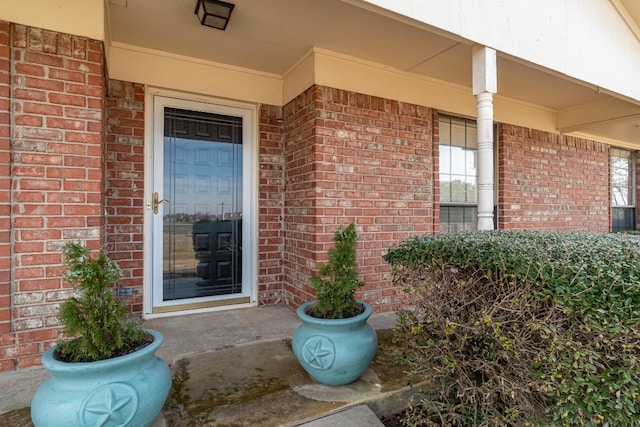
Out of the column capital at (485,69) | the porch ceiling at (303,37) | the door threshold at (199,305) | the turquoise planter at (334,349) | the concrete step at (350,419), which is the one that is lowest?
the concrete step at (350,419)

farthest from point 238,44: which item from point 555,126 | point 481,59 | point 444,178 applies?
point 555,126

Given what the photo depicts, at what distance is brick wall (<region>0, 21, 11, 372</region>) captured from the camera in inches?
85.0

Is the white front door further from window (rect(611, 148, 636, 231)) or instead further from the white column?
window (rect(611, 148, 636, 231))

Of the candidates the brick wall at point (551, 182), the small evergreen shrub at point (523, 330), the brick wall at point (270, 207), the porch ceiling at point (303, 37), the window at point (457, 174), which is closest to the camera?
the small evergreen shrub at point (523, 330)

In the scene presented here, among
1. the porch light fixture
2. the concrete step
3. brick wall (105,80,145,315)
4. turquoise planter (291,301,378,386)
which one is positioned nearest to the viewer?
the concrete step

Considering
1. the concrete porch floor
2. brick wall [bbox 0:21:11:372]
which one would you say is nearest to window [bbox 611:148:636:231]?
the concrete porch floor

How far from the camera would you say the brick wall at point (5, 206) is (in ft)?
7.09

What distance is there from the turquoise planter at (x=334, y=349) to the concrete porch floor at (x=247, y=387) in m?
0.10

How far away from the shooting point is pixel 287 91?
3789mm

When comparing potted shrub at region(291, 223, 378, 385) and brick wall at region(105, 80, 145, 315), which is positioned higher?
brick wall at region(105, 80, 145, 315)

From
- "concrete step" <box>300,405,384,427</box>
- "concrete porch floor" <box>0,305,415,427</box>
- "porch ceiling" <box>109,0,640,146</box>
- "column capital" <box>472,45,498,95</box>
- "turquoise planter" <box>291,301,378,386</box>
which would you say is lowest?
"concrete step" <box>300,405,384,427</box>

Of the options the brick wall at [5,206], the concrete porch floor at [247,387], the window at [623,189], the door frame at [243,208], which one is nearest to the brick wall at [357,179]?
the door frame at [243,208]

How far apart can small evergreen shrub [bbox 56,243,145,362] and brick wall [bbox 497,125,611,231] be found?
15.3ft

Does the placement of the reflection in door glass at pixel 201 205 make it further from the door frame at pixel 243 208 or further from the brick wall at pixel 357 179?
the brick wall at pixel 357 179
